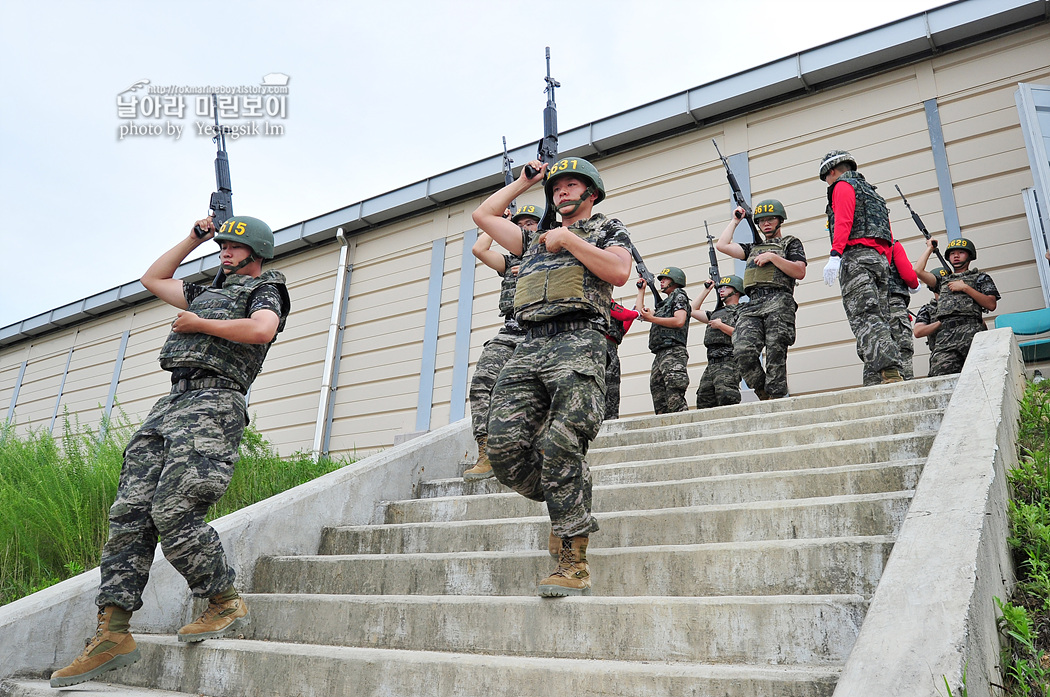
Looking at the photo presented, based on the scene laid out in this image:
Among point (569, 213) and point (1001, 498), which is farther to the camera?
point (569, 213)

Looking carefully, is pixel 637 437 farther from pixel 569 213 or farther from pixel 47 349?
pixel 47 349

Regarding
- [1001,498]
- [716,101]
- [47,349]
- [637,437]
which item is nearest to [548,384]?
[1001,498]

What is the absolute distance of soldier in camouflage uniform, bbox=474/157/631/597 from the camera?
9.74 feet

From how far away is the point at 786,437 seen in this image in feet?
14.0

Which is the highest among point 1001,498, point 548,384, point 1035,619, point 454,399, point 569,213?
point 454,399

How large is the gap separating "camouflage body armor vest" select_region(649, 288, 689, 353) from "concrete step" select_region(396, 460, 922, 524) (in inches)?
137

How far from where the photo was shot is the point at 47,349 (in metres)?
17.4

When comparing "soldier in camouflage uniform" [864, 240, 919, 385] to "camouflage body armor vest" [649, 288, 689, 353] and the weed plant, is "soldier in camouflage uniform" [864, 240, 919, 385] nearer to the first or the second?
"camouflage body armor vest" [649, 288, 689, 353]

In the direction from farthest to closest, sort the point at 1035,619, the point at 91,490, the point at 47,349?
1. the point at 47,349
2. the point at 91,490
3. the point at 1035,619

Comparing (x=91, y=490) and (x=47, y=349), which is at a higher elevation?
(x=47, y=349)

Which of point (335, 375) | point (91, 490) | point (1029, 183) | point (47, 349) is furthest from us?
point (47, 349)

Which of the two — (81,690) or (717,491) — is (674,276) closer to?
(717,491)

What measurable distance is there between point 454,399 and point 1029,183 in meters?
6.99

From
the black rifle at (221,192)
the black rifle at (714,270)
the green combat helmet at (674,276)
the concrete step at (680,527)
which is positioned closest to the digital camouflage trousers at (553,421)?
the concrete step at (680,527)
